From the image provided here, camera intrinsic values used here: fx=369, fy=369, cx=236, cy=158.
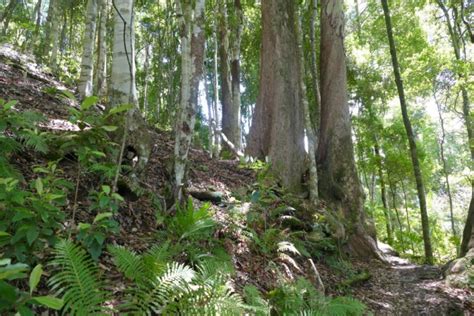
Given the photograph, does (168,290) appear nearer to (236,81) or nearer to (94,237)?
(94,237)

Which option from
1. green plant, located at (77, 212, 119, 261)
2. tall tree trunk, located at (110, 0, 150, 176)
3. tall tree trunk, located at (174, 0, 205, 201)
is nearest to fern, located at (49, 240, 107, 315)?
green plant, located at (77, 212, 119, 261)

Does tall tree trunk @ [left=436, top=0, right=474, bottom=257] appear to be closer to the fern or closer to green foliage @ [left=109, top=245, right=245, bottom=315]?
green foliage @ [left=109, top=245, right=245, bottom=315]

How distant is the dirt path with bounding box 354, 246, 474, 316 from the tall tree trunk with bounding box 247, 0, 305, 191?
2660 mm

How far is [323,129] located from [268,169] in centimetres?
203

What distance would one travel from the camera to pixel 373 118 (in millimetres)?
14516

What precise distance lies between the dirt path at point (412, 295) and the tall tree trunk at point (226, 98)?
646 centimetres

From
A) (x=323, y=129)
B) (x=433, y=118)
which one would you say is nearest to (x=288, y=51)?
(x=323, y=129)

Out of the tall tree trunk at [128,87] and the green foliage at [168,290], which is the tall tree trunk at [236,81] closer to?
the tall tree trunk at [128,87]

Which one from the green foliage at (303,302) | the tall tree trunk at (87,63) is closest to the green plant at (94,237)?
the green foliage at (303,302)

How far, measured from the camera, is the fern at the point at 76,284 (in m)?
2.28

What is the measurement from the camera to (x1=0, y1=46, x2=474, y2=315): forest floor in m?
3.88

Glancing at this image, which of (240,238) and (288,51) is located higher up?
(288,51)

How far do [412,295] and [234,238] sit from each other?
10.6ft

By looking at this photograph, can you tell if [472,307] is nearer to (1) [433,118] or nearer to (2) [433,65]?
(2) [433,65]
